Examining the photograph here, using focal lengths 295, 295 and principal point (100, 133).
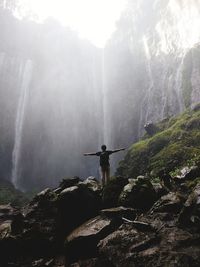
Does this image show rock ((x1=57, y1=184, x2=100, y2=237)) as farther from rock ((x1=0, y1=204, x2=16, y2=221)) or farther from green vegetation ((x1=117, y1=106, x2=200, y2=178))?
rock ((x1=0, y1=204, x2=16, y2=221))

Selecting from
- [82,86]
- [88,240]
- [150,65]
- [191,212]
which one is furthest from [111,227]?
[82,86]

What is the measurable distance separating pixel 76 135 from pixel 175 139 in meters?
32.0

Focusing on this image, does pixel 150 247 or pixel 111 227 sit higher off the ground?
pixel 111 227

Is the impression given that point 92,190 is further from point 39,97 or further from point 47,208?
point 39,97

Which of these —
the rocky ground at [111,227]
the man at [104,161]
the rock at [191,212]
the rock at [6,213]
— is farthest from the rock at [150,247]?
the rock at [6,213]

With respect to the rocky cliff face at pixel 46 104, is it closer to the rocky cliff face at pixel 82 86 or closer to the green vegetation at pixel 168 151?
the rocky cliff face at pixel 82 86

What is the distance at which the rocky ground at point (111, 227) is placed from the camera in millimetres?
8586

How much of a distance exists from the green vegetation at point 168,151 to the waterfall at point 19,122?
1071 inches

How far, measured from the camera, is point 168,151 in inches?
1001

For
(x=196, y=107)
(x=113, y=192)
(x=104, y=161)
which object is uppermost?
(x=196, y=107)

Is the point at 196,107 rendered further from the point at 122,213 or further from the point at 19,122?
the point at 19,122

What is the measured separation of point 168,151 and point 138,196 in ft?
47.4

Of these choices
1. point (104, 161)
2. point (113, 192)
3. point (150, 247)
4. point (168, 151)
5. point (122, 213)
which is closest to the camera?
point (150, 247)

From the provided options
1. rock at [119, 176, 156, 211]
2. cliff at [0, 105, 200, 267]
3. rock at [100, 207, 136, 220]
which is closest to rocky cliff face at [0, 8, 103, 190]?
cliff at [0, 105, 200, 267]
